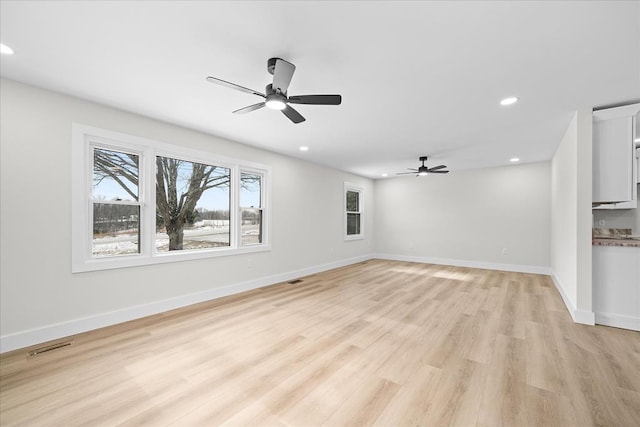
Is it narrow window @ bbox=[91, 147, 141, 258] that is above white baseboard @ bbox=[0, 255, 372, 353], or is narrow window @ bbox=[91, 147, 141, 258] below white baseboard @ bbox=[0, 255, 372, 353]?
above

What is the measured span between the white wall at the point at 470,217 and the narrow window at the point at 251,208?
4.62 metres

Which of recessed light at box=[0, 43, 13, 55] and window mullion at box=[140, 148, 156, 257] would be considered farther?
window mullion at box=[140, 148, 156, 257]

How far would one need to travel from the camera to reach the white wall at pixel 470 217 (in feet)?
19.7

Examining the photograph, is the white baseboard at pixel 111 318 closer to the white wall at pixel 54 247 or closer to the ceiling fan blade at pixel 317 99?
the white wall at pixel 54 247

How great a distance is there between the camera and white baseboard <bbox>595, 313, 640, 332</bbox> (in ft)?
9.75

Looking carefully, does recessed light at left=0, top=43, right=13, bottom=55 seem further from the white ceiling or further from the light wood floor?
the light wood floor

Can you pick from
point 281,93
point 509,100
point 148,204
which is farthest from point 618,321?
point 148,204

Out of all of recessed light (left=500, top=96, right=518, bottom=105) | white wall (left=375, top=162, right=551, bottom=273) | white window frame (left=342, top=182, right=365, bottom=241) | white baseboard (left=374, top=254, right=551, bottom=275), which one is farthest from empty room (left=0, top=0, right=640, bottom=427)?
white window frame (left=342, top=182, right=365, bottom=241)

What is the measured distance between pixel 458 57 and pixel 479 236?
19.0 feet

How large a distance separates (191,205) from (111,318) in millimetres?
1751

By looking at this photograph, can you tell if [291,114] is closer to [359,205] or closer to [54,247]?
[54,247]

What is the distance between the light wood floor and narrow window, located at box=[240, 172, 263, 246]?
1.46 m

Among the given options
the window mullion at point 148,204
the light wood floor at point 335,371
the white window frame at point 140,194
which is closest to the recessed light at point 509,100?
the light wood floor at point 335,371

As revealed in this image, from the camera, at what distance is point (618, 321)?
9.98 ft
